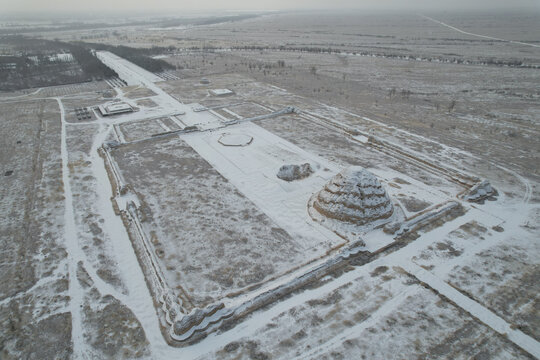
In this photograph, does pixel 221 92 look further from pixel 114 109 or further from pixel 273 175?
pixel 273 175

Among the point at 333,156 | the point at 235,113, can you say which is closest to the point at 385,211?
the point at 333,156

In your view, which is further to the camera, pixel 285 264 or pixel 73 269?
pixel 285 264

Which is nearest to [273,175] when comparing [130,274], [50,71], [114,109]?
[130,274]

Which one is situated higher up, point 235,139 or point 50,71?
point 50,71

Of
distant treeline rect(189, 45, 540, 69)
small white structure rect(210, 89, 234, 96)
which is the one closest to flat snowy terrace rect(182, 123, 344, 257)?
small white structure rect(210, 89, 234, 96)

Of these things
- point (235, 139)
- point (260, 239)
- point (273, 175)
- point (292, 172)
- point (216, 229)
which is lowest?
point (260, 239)

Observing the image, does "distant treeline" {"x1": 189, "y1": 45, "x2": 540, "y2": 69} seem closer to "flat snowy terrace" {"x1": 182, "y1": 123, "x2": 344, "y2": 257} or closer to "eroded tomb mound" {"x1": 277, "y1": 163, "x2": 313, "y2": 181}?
"flat snowy terrace" {"x1": 182, "y1": 123, "x2": 344, "y2": 257}

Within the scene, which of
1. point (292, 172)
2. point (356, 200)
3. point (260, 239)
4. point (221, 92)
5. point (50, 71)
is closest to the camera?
point (260, 239)
